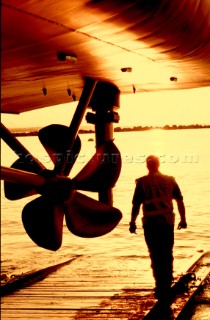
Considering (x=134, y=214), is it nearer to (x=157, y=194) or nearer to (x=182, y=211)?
(x=157, y=194)

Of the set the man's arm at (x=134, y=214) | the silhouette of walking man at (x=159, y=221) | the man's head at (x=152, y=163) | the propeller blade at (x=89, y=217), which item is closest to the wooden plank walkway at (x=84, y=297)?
the silhouette of walking man at (x=159, y=221)

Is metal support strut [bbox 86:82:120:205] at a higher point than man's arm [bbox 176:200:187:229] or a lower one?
higher

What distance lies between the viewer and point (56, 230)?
23.1ft

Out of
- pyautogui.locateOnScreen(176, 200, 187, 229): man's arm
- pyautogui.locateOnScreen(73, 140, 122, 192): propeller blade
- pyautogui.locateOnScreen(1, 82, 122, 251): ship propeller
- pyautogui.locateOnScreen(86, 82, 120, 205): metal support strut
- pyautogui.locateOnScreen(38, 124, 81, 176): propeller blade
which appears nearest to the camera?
pyautogui.locateOnScreen(1, 82, 122, 251): ship propeller

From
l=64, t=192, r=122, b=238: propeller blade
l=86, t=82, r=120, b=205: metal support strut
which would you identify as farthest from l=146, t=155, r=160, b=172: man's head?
l=86, t=82, r=120, b=205: metal support strut

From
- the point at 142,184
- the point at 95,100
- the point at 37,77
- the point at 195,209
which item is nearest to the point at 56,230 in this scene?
the point at 142,184

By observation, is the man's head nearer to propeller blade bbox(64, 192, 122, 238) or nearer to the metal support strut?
propeller blade bbox(64, 192, 122, 238)

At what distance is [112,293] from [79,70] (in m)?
3.69

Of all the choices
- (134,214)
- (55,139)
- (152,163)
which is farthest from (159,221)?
(55,139)

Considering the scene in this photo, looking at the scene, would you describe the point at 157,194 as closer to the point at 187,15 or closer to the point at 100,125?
the point at 100,125

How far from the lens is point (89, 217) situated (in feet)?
24.6

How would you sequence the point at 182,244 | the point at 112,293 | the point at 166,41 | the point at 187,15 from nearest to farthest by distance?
the point at 187,15 < the point at 166,41 < the point at 112,293 < the point at 182,244

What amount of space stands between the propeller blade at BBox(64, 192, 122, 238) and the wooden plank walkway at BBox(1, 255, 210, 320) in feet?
3.73

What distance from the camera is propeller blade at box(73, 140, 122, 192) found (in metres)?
7.30
